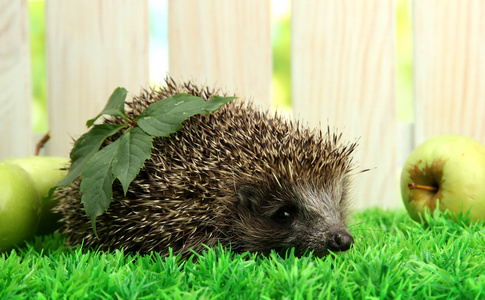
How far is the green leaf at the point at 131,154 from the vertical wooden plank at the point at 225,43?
1.63 metres

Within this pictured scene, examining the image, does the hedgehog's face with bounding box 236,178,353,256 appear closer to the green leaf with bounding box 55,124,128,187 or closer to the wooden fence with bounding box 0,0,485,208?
the green leaf with bounding box 55,124,128,187

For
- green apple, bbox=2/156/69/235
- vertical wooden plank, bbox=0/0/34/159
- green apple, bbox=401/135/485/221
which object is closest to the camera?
green apple, bbox=401/135/485/221

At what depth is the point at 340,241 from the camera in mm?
2066

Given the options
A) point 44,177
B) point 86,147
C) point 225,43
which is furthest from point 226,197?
point 225,43

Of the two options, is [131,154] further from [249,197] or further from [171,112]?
[249,197]

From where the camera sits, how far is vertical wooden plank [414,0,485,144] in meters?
3.94

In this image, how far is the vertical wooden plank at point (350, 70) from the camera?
3.89m

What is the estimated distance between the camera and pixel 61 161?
3217 millimetres

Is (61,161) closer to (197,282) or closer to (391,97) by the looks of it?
(197,282)

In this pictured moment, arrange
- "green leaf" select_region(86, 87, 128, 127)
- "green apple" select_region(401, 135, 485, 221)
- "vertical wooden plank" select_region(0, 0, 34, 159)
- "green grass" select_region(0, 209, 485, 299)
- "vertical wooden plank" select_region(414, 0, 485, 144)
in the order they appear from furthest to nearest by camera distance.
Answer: "vertical wooden plank" select_region(414, 0, 485, 144) < "vertical wooden plank" select_region(0, 0, 34, 159) < "green apple" select_region(401, 135, 485, 221) < "green leaf" select_region(86, 87, 128, 127) < "green grass" select_region(0, 209, 485, 299)

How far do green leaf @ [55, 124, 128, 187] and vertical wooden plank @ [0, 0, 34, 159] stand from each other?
5.46 ft

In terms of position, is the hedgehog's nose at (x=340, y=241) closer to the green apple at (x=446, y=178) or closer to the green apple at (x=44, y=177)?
the green apple at (x=446, y=178)

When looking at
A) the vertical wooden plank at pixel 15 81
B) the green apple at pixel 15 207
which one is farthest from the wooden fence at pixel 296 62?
the green apple at pixel 15 207

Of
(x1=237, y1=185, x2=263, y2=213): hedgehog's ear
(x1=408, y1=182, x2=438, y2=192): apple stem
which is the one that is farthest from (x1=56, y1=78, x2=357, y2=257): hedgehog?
(x1=408, y1=182, x2=438, y2=192): apple stem
